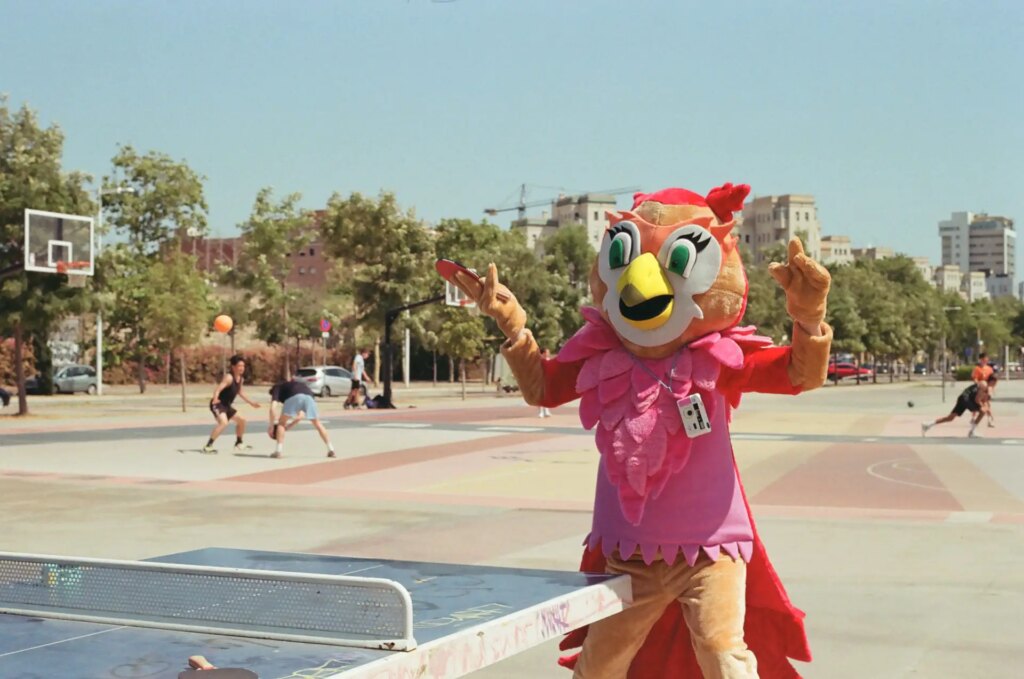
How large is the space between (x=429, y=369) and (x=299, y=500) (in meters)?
62.8

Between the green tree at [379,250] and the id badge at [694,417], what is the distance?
41.8 meters

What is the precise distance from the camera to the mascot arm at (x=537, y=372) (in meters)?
4.74

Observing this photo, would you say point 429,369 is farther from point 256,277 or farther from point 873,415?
point 873,415

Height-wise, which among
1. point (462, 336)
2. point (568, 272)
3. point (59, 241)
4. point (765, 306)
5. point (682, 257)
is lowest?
point (682, 257)

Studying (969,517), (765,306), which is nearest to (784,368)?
(969,517)

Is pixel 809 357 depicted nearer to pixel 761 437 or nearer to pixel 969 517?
pixel 969 517

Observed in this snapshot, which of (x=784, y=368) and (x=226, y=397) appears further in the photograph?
(x=226, y=397)

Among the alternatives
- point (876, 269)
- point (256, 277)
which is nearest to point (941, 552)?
point (256, 277)

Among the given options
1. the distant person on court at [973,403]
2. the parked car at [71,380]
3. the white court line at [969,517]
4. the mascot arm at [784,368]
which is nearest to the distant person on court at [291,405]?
the white court line at [969,517]

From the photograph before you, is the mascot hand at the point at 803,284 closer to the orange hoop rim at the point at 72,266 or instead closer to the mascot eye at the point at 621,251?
the mascot eye at the point at 621,251

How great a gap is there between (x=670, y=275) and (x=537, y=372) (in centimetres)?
64

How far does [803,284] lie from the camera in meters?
4.28

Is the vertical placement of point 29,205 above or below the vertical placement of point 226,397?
above

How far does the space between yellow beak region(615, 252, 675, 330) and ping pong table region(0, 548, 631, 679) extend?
3.11 ft
